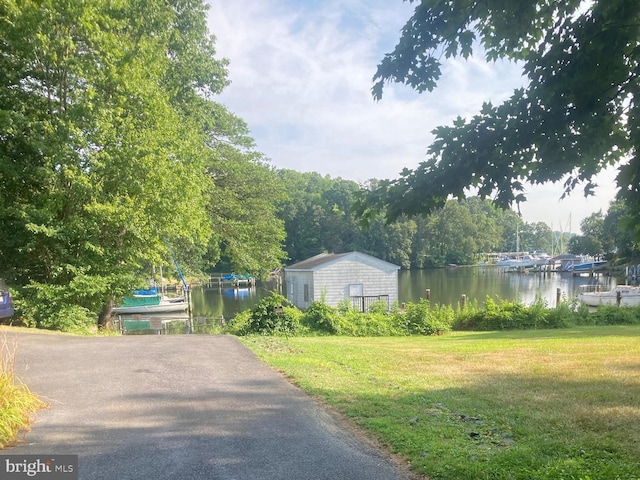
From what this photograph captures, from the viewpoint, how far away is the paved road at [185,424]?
12.3 ft

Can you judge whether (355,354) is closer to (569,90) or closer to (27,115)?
(569,90)

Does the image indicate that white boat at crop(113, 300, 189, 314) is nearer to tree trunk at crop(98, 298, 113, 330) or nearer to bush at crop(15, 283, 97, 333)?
tree trunk at crop(98, 298, 113, 330)

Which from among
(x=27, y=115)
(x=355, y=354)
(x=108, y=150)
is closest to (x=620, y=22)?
(x=355, y=354)

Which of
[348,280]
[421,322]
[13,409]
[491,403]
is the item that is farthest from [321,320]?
[348,280]

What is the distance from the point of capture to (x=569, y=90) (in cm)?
377

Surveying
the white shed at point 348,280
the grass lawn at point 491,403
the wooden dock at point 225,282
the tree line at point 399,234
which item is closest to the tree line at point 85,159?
the grass lawn at point 491,403

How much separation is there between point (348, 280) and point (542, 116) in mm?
24452

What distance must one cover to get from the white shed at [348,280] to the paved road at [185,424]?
19.5m

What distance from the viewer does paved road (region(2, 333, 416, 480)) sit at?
12.3 feet

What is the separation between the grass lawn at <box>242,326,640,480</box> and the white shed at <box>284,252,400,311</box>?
57.1ft

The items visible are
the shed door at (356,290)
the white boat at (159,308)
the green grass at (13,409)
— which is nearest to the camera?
the green grass at (13,409)

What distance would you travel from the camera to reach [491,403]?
5.49 m

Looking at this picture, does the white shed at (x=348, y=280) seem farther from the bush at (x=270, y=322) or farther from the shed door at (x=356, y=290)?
the bush at (x=270, y=322)

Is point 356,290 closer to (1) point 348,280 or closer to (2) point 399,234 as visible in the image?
(1) point 348,280
